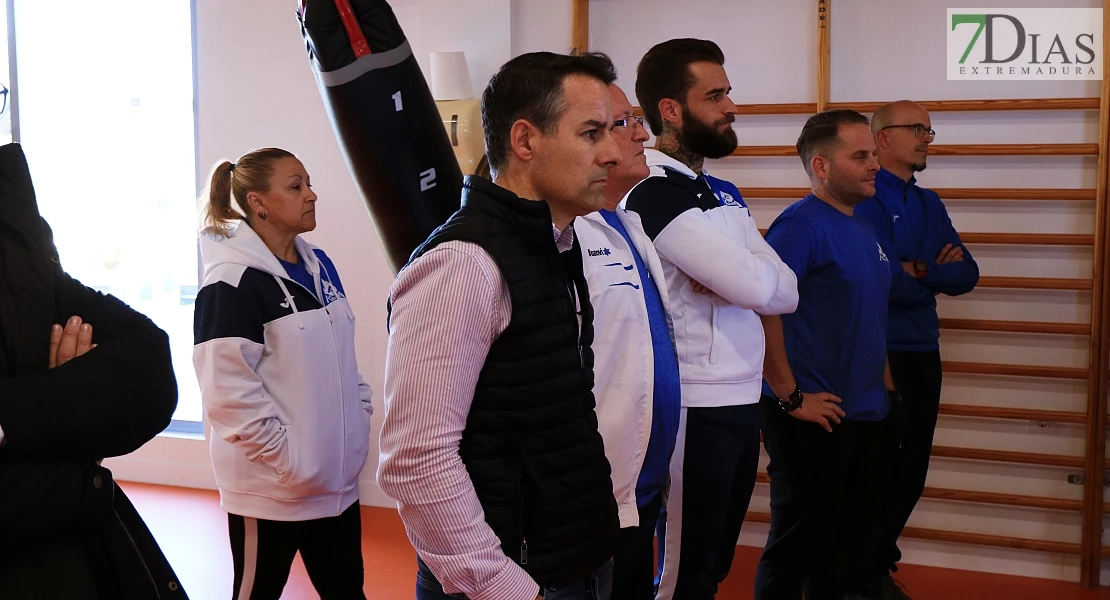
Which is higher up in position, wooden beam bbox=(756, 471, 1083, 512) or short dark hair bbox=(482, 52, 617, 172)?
short dark hair bbox=(482, 52, 617, 172)

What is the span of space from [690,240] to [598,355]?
0.50 metres

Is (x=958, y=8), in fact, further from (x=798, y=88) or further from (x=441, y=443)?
(x=441, y=443)

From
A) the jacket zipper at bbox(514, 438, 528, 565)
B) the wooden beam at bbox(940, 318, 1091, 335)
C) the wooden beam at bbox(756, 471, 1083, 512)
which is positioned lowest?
the wooden beam at bbox(756, 471, 1083, 512)

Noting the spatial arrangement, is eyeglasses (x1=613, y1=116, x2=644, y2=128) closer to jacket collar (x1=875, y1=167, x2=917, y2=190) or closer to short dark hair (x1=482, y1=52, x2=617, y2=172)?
short dark hair (x1=482, y1=52, x2=617, y2=172)

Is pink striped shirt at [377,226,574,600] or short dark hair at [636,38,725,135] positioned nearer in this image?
pink striped shirt at [377,226,574,600]

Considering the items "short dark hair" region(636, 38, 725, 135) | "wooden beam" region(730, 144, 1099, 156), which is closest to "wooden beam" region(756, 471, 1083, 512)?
"wooden beam" region(730, 144, 1099, 156)

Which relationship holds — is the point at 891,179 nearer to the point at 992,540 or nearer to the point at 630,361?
the point at 992,540

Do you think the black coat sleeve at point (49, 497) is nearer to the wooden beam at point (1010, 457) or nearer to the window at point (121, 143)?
the wooden beam at point (1010, 457)

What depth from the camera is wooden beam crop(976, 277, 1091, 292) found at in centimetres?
322

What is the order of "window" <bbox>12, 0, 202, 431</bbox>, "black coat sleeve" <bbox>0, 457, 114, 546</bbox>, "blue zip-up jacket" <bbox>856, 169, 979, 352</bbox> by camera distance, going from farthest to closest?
"window" <bbox>12, 0, 202, 431</bbox> < "blue zip-up jacket" <bbox>856, 169, 979, 352</bbox> < "black coat sleeve" <bbox>0, 457, 114, 546</bbox>

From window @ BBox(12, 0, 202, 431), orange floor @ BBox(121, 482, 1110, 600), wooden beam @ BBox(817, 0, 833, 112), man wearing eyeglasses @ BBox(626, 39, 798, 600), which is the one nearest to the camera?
man wearing eyeglasses @ BBox(626, 39, 798, 600)

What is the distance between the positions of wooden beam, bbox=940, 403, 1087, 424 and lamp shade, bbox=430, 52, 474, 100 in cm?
220

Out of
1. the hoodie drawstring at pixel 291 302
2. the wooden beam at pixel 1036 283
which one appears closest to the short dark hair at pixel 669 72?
the hoodie drawstring at pixel 291 302

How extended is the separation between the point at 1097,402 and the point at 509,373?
2.77 m
